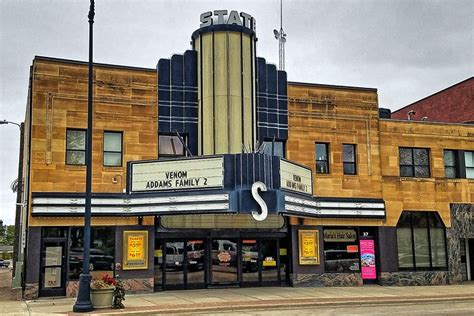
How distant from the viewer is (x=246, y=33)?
25.2 metres

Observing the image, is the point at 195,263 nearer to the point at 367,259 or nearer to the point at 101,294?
the point at 101,294

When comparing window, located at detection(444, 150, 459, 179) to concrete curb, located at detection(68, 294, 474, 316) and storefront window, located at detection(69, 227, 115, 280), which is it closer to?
concrete curb, located at detection(68, 294, 474, 316)

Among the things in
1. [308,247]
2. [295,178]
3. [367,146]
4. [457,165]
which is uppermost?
[367,146]

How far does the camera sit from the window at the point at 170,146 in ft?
81.1

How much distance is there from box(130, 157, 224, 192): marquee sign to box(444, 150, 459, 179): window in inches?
567

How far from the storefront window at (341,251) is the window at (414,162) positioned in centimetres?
445

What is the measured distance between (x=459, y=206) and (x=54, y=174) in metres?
20.2

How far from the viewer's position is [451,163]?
29.6m

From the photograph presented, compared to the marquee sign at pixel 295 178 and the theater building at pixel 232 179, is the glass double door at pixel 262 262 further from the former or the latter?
the marquee sign at pixel 295 178

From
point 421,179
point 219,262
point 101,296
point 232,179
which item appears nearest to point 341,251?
point 421,179

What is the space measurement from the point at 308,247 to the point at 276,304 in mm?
6901

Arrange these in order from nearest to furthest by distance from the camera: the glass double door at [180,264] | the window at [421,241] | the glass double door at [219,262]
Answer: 1. the glass double door at [180,264]
2. the glass double door at [219,262]
3. the window at [421,241]

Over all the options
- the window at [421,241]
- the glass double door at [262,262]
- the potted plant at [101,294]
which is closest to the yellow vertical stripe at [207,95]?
the glass double door at [262,262]

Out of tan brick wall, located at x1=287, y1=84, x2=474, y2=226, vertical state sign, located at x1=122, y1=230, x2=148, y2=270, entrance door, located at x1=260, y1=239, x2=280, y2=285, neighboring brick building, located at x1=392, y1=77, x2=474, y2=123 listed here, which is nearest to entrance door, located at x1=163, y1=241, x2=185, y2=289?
vertical state sign, located at x1=122, y1=230, x2=148, y2=270
